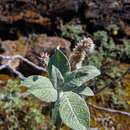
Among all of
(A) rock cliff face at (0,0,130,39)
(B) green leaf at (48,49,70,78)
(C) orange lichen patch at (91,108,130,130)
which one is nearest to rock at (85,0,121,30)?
(A) rock cliff face at (0,0,130,39)

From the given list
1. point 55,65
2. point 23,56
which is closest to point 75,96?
point 55,65

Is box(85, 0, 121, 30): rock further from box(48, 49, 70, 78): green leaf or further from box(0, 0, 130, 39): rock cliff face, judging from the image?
box(48, 49, 70, 78): green leaf

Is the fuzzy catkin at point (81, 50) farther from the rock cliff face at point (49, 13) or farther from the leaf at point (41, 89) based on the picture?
the rock cliff face at point (49, 13)

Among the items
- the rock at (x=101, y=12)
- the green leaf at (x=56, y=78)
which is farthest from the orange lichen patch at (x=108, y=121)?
the green leaf at (x=56, y=78)

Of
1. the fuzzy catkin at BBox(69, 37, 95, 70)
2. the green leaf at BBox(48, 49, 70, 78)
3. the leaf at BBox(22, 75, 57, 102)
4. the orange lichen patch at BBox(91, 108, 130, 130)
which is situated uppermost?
the fuzzy catkin at BBox(69, 37, 95, 70)

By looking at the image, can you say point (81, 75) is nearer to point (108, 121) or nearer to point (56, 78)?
point (56, 78)
